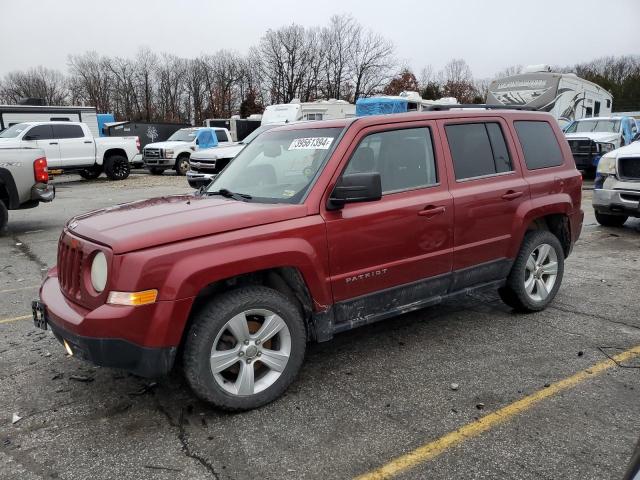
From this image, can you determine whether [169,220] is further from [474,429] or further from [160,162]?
[160,162]

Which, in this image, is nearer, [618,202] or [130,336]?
[130,336]

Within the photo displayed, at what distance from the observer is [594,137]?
52.5 feet

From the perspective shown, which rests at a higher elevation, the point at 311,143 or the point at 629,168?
the point at 311,143

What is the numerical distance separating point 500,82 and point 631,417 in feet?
64.5

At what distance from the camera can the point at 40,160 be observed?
9109 mm

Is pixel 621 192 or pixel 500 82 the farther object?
pixel 500 82

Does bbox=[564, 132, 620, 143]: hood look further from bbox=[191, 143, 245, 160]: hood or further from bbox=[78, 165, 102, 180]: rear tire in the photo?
bbox=[78, 165, 102, 180]: rear tire

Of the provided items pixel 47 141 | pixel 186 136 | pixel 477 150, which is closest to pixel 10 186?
pixel 477 150

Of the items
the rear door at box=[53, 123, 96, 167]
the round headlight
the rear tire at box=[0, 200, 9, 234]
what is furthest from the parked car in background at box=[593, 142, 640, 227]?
the rear door at box=[53, 123, 96, 167]

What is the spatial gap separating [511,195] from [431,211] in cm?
96

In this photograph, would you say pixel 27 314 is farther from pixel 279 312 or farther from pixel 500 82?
pixel 500 82

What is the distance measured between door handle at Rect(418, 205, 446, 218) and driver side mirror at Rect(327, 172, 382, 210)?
1.83ft

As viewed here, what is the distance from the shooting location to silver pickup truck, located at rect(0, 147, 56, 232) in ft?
28.7

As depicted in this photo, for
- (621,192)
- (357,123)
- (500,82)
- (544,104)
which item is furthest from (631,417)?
(500,82)
